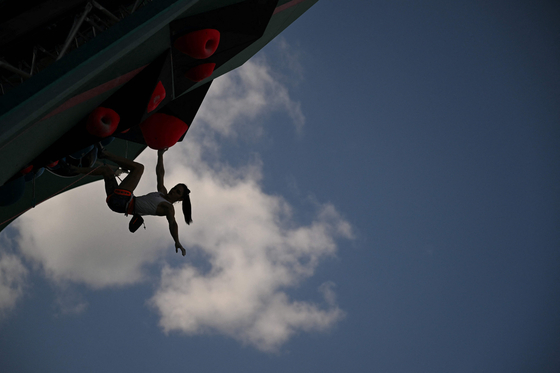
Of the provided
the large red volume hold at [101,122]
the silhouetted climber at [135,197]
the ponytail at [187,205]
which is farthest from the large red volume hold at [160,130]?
the large red volume hold at [101,122]

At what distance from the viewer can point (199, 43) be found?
501 cm

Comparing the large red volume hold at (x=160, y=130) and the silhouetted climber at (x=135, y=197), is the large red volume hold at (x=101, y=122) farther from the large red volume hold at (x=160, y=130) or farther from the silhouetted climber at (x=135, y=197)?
the large red volume hold at (x=160, y=130)

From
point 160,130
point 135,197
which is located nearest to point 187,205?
point 135,197

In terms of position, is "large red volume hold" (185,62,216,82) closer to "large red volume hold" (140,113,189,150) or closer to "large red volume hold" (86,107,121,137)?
"large red volume hold" (140,113,189,150)

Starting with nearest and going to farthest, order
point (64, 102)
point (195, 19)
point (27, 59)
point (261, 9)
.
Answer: point (64, 102) < point (195, 19) < point (261, 9) < point (27, 59)

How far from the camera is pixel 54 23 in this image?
625 centimetres

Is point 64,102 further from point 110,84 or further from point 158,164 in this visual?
point 158,164

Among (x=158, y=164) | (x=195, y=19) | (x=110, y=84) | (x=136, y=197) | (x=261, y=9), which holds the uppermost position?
(x=261, y=9)

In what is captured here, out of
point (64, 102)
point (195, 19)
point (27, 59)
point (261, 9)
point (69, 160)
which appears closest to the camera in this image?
point (64, 102)

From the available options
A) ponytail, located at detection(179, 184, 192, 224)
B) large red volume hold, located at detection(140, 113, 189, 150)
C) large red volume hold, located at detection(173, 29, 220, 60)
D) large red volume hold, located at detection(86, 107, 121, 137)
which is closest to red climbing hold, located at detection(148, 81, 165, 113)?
large red volume hold, located at detection(86, 107, 121, 137)

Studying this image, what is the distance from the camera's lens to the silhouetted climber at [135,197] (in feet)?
16.6

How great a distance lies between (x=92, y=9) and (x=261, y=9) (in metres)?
2.71

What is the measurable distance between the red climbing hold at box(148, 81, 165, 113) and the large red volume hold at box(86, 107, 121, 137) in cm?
48

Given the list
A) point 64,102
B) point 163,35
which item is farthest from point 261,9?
point 64,102
